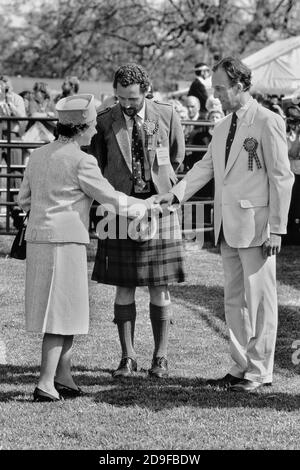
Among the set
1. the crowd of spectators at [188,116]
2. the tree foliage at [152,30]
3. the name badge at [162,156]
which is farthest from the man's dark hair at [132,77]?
the tree foliage at [152,30]

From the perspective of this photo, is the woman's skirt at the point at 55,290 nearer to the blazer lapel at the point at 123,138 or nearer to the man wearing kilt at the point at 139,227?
the man wearing kilt at the point at 139,227

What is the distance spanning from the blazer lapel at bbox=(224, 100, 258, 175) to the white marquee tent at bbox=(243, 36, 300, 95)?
1381 cm

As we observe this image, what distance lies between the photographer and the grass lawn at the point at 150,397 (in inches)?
197

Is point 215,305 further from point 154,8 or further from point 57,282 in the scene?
point 154,8

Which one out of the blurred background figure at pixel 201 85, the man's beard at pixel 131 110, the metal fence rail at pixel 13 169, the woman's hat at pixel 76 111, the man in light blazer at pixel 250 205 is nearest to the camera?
the woman's hat at pixel 76 111

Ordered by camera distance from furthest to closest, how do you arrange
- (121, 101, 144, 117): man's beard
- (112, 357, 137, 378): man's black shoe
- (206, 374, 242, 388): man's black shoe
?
(112, 357, 137, 378): man's black shoe → (121, 101, 144, 117): man's beard → (206, 374, 242, 388): man's black shoe

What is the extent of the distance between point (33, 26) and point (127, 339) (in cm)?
3905

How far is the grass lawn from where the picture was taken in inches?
197

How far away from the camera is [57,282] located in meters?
5.70

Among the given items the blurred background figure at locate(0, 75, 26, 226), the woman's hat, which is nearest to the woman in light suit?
the woman's hat

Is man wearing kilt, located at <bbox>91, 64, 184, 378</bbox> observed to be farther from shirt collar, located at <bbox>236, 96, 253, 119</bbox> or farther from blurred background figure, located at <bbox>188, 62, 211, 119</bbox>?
blurred background figure, located at <bbox>188, 62, 211, 119</bbox>

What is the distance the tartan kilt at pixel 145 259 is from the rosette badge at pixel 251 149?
2.72 feet

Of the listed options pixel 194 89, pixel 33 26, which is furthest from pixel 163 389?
pixel 33 26

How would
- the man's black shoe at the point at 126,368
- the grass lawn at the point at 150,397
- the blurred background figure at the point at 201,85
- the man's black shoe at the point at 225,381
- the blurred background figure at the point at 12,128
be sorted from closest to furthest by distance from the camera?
the grass lawn at the point at 150,397, the man's black shoe at the point at 225,381, the man's black shoe at the point at 126,368, the blurred background figure at the point at 12,128, the blurred background figure at the point at 201,85
